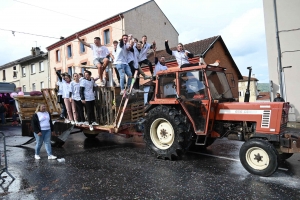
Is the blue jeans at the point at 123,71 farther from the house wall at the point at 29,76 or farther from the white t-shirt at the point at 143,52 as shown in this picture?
the house wall at the point at 29,76

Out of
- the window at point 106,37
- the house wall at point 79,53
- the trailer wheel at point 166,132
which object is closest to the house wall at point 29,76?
the house wall at point 79,53

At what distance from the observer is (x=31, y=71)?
34719 mm

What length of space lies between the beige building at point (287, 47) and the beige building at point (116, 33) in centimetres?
1311

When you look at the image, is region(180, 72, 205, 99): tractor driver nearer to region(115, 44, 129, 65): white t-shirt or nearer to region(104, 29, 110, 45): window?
region(115, 44, 129, 65): white t-shirt

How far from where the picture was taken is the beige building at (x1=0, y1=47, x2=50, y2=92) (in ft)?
107

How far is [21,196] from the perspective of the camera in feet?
14.5

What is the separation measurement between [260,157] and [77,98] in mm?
5346

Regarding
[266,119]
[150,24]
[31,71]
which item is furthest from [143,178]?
[31,71]

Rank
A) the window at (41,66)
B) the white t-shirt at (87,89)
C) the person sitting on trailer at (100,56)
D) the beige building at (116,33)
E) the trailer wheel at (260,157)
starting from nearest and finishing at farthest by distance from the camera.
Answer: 1. the trailer wheel at (260,157)
2. the white t-shirt at (87,89)
3. the person sitting on trailer at (100,56)
4. the beige building at (116,33)
5. the window at (41,66)

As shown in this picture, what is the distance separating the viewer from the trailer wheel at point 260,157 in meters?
4.79

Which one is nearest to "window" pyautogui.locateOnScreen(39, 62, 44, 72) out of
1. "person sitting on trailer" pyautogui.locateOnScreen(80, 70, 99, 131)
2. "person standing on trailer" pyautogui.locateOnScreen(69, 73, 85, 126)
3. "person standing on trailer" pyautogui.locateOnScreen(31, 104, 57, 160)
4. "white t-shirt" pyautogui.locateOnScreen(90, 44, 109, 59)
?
"white t-shirt" pyautogui.locateOnScreen(90, 44, 109, 59)

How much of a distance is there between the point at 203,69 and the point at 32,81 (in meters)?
33.3

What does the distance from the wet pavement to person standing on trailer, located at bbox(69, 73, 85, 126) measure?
118 cm

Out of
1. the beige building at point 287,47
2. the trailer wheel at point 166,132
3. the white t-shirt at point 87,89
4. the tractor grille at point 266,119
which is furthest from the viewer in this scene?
the beige building at point 287,47
